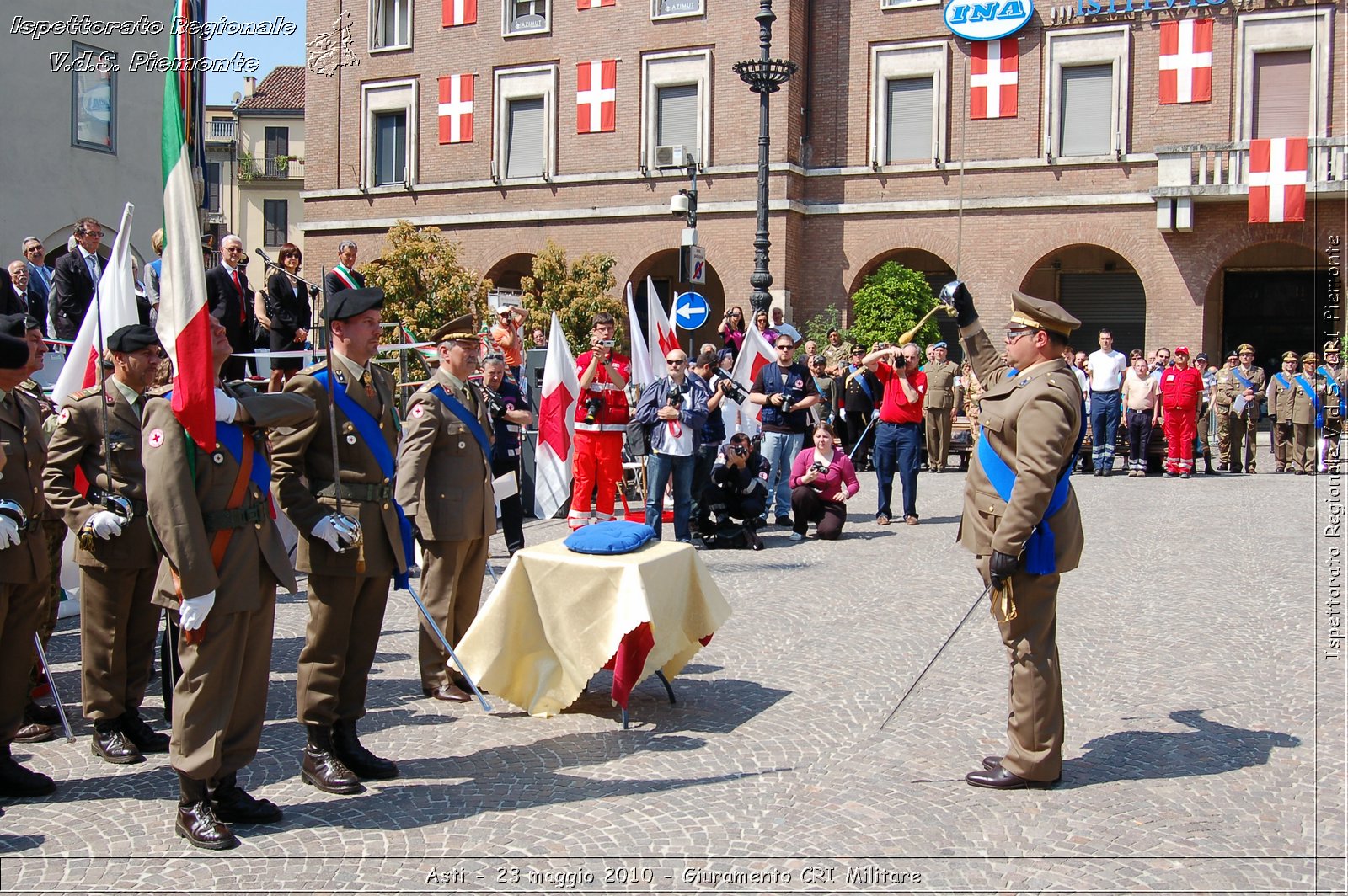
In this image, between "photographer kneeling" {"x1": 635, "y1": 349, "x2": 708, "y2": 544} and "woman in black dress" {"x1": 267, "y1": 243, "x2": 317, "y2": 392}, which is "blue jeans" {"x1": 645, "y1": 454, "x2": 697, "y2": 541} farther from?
"woman in black dress" {"x1": 267, "y1": 243, "x2": 317, "y2": 392}

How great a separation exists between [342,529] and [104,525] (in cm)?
119

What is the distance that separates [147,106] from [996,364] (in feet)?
75.2

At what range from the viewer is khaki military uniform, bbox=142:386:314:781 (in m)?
4.92

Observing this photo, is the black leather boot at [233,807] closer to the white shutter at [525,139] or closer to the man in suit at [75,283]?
the man in suit at [75,283]

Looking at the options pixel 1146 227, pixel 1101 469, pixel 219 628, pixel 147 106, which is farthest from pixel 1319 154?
pixel 219 628

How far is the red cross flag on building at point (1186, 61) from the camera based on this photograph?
28938 millimetres

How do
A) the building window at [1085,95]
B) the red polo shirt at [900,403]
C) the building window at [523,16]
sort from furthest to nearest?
the building window at [523,16], the building window at [1085,95], the red polo shirt at [900,403]

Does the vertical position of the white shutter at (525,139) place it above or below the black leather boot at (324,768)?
above

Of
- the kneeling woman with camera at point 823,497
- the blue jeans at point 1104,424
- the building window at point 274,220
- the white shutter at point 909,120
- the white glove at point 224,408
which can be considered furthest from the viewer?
the building window at point 274,220

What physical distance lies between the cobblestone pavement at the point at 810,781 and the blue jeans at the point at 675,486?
310cm

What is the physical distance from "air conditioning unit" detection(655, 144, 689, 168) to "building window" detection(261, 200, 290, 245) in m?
36.0

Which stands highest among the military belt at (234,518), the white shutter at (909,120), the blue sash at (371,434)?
the white shutter at (909,120)

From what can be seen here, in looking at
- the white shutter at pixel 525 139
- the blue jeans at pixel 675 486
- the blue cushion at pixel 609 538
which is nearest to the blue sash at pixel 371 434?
the blue cushion at pixel 609 538

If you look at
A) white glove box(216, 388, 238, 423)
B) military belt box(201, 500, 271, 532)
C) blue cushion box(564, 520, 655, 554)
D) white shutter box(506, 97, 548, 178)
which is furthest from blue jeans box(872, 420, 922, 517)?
white shutter box(506, 97, 548, 178)
